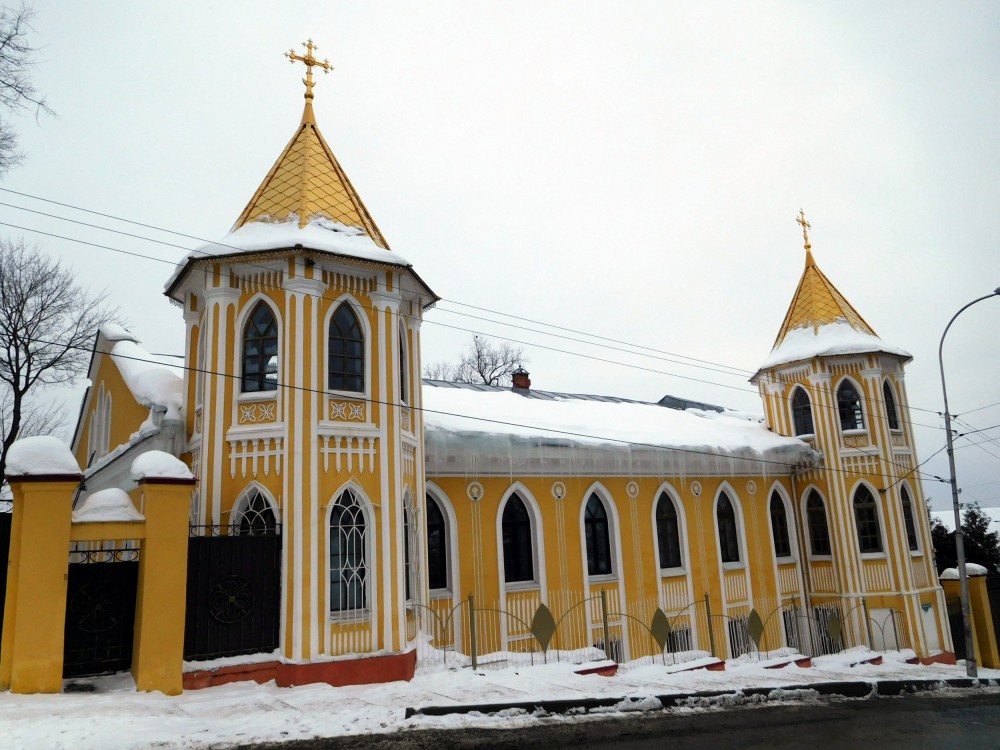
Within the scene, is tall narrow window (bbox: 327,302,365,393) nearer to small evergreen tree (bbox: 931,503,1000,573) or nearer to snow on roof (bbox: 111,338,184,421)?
snow on roof (bbox: 111,338,184,421)

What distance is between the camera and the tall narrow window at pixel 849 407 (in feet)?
63.7

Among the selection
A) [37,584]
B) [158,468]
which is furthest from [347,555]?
[37,584]

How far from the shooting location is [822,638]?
18766 mm

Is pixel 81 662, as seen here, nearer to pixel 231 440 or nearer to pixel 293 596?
pixel 293 596

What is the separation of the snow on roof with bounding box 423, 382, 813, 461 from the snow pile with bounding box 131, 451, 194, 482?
5090mm

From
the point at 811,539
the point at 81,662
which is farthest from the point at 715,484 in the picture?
the point at 81,662

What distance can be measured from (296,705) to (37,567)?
334 centimetres

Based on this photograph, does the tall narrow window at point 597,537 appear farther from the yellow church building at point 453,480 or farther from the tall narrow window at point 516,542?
the tall narrow window at point 516,542

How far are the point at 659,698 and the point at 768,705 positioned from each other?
1.69 meters

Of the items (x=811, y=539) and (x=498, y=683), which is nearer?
(x=498, y=683)

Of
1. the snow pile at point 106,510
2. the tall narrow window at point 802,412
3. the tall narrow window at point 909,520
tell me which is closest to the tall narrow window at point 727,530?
the tall narrow window at point 802,412

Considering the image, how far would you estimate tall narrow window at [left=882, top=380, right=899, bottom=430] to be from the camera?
19516 mm

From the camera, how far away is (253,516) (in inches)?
421

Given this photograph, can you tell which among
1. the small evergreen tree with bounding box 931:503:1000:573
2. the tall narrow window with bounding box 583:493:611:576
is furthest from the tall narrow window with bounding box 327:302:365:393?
the small evergreen tree with bounding box 931:503:1000:573
